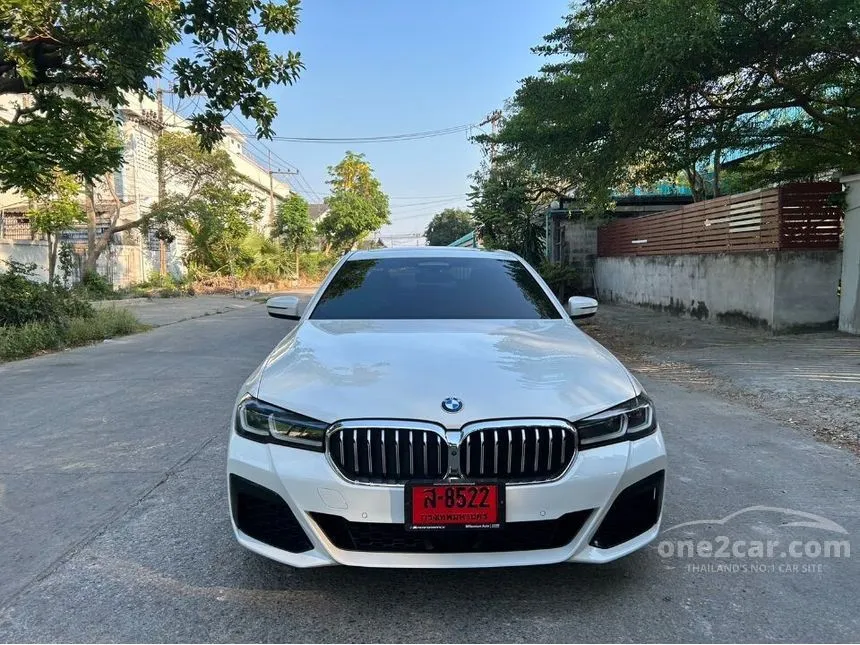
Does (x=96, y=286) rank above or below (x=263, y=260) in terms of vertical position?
below

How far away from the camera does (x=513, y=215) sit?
779 inches

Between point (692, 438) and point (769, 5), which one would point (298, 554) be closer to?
point (692, 438)

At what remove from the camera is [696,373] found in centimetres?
799

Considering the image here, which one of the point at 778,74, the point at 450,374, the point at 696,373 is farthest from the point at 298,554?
the point at 778,74

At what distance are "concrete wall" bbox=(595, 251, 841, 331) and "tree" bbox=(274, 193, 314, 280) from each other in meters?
24.4

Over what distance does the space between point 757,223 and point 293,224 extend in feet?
94.8

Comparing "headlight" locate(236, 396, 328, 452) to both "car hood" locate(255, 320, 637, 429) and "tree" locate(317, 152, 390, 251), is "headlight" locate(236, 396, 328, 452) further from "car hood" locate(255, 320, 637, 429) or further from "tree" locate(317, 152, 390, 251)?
"tree" locate(317, 152, 390, 251)

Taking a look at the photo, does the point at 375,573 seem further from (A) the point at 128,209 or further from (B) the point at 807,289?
(A) the point at 128,209

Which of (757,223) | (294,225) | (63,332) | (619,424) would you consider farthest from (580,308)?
(294,225)

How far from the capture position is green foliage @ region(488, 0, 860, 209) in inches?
300

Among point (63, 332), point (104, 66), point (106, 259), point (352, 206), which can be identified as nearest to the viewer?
point (104, 66)

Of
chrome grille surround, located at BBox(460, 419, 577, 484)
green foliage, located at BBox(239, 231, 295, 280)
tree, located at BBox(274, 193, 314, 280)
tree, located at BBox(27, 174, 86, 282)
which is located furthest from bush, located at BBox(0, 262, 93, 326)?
tree, located at BBox(274, 193, 314, 280)

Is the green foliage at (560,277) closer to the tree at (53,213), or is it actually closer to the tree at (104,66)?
the tree at (104,66)

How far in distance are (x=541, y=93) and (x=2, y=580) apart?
1026 cm
